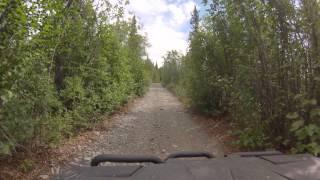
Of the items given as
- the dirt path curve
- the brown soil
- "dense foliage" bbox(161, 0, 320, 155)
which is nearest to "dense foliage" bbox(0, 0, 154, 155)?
the brown soil

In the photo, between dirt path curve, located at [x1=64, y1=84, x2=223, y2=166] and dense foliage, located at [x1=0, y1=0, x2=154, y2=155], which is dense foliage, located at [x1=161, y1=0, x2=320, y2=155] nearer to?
dirt path curve, located at [x1=64, y1=84, x2=223, y2=166]

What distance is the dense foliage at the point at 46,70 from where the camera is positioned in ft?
17.2

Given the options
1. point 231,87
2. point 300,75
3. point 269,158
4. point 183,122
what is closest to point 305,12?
point 300,75

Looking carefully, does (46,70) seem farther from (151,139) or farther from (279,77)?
(279,77)

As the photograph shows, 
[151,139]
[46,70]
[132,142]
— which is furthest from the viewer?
[151,139]

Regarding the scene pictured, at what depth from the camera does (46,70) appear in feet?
21.8

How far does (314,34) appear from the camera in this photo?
233 inches

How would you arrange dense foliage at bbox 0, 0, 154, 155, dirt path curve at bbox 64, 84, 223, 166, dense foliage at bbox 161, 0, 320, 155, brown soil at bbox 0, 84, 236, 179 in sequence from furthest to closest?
dirt path curve at bbox 64, 84, 223, 166 < brown soil at bbox 0, 84, 236, 179 < dense foliage at bbox 161, 0, 320, 155 < dense foliage at bbox 0, 0, 154, 155

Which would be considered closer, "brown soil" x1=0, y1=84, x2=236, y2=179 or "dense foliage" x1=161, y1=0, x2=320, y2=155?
"dense foliage" x1=161, y1=0, x2=320, y2=155

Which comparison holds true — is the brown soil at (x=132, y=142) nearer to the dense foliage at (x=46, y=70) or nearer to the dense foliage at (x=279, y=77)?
the dense foliage at (x=46, y=70)

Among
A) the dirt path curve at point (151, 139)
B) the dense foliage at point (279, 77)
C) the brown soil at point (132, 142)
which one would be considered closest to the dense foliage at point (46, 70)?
the brown soil at point (132, 142)

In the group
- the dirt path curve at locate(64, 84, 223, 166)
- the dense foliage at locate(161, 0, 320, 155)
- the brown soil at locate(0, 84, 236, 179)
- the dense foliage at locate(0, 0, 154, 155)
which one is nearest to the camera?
the dense foliage at locate(0, 0, 154, 155)

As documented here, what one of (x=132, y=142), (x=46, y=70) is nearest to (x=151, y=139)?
(x=132, y=142)

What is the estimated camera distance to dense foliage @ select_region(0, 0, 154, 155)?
17.2 feet
